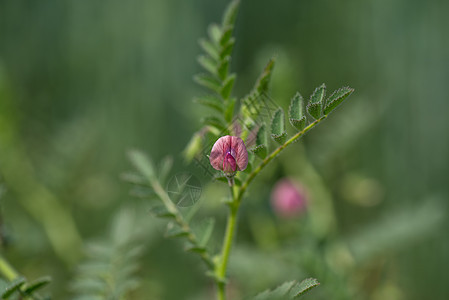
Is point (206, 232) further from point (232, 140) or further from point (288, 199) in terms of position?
point (288, 199)

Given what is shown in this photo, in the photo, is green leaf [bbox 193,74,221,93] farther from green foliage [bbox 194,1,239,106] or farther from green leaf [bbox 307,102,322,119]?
green leaf [bbox 307,102,322,119]

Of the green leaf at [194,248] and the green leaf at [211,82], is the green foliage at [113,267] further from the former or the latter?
the green leaf at [211,82]

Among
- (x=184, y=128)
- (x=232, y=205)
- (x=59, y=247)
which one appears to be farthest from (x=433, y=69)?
(x=232, y=205)

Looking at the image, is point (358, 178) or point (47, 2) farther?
point (47, 2)

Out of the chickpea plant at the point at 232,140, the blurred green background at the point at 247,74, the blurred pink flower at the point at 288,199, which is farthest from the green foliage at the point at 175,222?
the blurred green background at the point at 247,74

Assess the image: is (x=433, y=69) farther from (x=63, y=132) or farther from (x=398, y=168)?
(x=63, y=132)

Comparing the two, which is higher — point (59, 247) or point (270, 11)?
point (270, 11)
